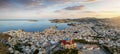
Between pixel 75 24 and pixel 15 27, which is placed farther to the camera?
pixel 75 24

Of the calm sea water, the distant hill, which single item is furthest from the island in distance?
the calm sea water

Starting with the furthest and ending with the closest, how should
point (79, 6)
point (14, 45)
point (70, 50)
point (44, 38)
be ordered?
point (79, 6), point (44, 38), point (14, 45), point (70, 50)

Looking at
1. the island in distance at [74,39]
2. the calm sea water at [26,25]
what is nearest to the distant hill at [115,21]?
the island in distance at [74,39]

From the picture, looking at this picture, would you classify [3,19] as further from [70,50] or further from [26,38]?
[70,50]

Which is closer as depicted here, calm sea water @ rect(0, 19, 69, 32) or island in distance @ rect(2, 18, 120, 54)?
island in distance @ rect(2, 18, 120, 54)

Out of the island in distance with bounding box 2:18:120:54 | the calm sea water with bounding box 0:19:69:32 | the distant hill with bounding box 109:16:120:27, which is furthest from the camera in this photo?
the distant hill with bounding box 109:16:120:27

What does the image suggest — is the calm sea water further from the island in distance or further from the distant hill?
the distant hill

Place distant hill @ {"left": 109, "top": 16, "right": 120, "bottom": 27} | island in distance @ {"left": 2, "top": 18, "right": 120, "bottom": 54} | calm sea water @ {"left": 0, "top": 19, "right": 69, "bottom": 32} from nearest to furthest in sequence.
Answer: island in distance @ {"left": 2, "top": 18, "right": 120, "bottom": 54} < calm sea water @ {"left": 0, "top": 19, "right": 69, "bottom": 32} < distant hill @ {"left": 109, "top": 16, "right": 120, "bottom": 27}

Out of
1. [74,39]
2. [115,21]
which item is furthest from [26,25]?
[115,21]

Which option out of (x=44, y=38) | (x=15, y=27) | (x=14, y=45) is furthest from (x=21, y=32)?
(x=14, y=45)
